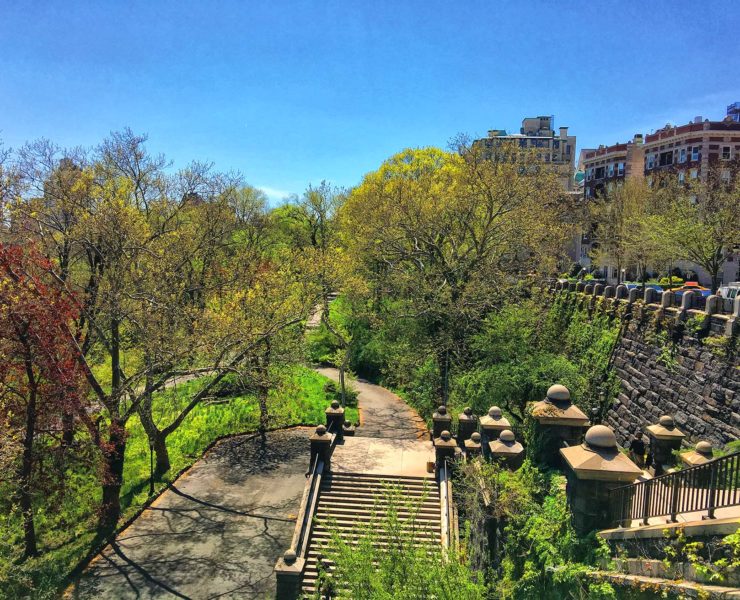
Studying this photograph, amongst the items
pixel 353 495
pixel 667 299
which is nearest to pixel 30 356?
pixel 353 495

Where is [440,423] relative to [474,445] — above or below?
below

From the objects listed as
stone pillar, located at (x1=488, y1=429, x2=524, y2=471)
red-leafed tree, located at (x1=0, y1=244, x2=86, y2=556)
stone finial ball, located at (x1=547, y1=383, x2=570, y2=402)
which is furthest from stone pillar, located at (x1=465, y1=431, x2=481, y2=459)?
red-leafed tree, located at (x1=0, y1=244, x2=86, y2=556)

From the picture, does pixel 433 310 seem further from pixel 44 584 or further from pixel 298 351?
pixel 44 584

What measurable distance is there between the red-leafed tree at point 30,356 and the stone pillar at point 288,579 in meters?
6.63

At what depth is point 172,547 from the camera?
15.3m

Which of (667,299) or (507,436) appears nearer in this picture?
(507,436)

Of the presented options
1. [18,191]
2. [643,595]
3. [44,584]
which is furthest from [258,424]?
[643,595]

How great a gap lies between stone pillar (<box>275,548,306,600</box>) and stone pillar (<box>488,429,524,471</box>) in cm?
582

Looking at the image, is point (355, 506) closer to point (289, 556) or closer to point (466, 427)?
point (289, 556)

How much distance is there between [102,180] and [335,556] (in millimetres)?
21201

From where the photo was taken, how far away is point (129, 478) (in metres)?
19.7

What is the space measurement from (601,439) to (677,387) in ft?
31.7

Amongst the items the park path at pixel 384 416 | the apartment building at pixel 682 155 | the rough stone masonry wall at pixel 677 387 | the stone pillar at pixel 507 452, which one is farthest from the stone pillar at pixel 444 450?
the apartment building at pixel 682 155

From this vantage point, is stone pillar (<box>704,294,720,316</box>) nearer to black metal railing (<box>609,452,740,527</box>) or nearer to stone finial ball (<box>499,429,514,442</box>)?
stone finial ball (<box>499,429,514,442</box>)
